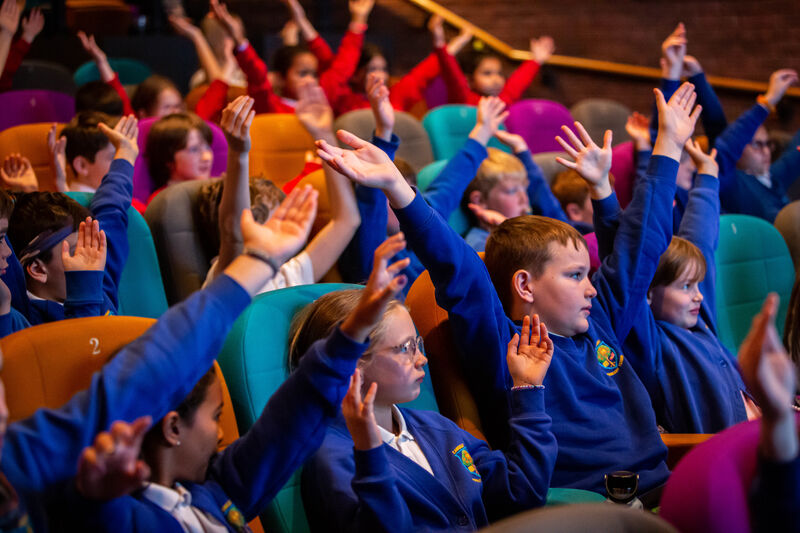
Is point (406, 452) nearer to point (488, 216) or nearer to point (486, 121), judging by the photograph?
point (488, 216)

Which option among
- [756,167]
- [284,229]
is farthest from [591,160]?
[756,167]

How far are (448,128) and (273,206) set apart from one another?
6.83ft

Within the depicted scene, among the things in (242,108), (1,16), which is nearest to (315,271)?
(242,108)

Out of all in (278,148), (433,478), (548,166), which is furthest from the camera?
(548,166)

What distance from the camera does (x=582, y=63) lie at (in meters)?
6.57

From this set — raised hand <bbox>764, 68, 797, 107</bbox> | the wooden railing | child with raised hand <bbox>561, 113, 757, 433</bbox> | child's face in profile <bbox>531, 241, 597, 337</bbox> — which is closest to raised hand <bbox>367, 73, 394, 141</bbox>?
child with raised hand <bbox>561, 113, 757, 433</bbox>

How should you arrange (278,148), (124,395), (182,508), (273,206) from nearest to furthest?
(124,395) → (182,508) → (273,206) → (278,148)

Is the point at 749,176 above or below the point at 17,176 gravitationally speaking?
above

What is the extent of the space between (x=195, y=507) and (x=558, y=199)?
8.40ft

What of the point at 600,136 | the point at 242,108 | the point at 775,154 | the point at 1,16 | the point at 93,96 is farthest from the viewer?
the point at 600,136

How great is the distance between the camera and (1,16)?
11.1 ft

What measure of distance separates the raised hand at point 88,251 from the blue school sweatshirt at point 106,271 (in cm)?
2

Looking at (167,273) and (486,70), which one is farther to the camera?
(486,70)

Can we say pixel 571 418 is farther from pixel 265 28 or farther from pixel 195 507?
pixel 265 28
